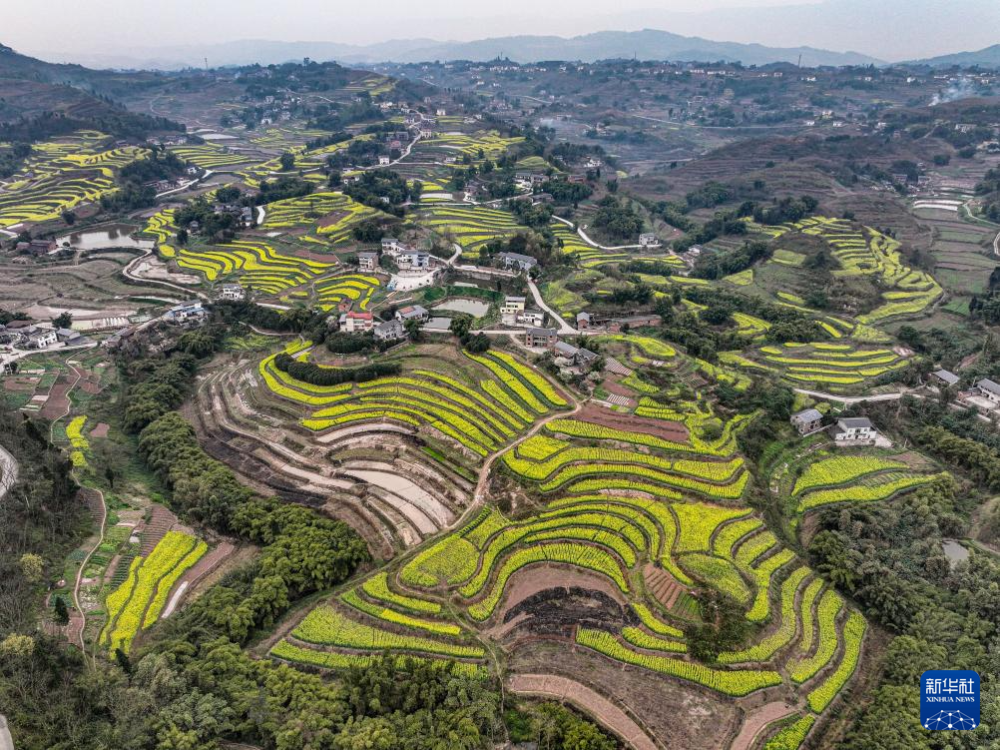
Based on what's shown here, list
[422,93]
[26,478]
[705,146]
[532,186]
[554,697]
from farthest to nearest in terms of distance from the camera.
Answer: [422,93]
[705,146]
[532,186]
[26,478]
[554,697]

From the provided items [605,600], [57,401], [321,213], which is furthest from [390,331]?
[321,213]

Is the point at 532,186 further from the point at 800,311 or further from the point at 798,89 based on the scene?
the point at 798,89

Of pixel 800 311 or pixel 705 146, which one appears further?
pixel 705 146

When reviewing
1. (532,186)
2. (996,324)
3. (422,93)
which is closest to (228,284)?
(532,186)

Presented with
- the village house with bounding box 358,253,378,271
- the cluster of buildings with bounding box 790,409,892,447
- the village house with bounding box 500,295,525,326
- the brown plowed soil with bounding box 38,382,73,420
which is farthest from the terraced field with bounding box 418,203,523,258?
the brown plowed soil with bounding box 38,382,73,420

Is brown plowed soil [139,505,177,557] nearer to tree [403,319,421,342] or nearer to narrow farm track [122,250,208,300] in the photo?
tree [403,319,421,342]

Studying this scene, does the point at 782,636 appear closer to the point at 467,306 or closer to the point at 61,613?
the point at 61,613

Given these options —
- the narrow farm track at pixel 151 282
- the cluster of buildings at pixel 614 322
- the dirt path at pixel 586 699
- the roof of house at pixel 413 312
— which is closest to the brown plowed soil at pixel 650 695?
the dirt path at pixel 586 699

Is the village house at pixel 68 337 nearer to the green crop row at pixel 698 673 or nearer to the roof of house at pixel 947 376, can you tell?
the green crop row at pixel 698 673
